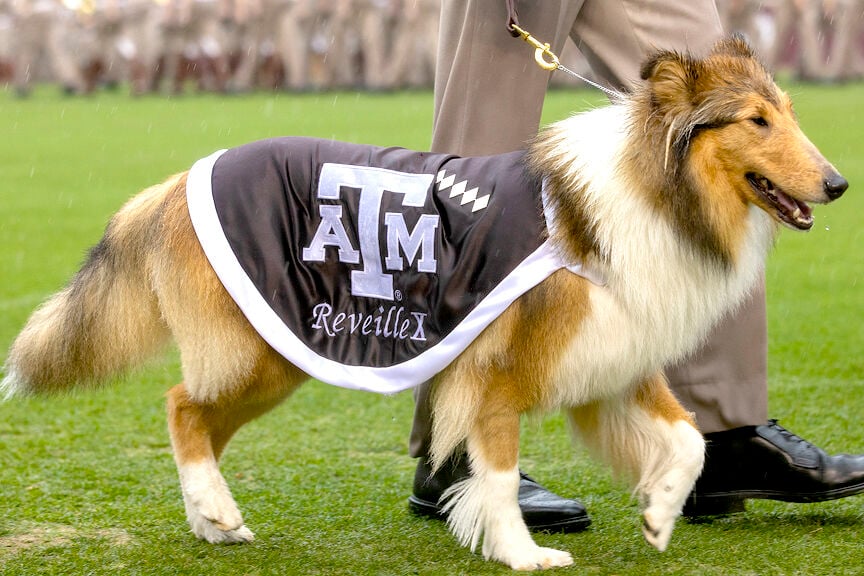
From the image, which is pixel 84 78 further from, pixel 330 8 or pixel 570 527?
pixel 570 527

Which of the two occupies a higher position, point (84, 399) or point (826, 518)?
point (826, 518)

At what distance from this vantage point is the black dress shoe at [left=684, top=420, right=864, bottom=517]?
418 centimetres

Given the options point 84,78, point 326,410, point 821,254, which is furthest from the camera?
point 84,78

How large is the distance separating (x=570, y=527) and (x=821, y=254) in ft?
17.3

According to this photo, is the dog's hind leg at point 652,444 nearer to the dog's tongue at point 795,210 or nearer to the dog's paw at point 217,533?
the dog's tongue at point 795,210

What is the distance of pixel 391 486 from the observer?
4.73 m

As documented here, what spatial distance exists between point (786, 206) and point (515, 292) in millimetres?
821

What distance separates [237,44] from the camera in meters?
26.9

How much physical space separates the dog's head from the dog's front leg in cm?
95

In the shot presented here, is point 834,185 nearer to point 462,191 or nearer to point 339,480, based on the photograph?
point 462,191

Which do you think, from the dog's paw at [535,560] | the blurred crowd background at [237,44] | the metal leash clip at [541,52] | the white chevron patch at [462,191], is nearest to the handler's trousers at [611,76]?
the metal leash clip at [541,52]

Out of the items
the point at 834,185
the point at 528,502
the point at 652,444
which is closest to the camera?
the point at 834,185

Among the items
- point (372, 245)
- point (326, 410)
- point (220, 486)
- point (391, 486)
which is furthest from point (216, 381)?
point (326, 410)

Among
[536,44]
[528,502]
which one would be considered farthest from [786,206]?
[528,502]
